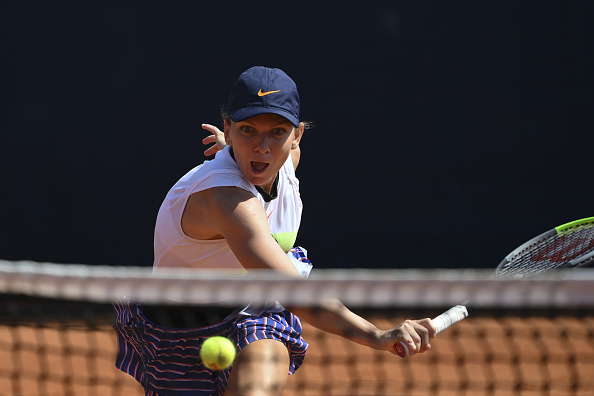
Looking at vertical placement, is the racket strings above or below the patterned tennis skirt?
above

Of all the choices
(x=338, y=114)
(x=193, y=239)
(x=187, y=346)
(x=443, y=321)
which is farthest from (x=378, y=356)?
(x=193, y=239)

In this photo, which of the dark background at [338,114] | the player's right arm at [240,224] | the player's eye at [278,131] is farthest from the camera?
the dark background at [338,114]

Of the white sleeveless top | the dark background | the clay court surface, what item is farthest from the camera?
the dark background

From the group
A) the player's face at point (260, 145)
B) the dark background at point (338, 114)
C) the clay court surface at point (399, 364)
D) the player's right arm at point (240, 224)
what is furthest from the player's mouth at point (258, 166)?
the dark background at point (338, 114)

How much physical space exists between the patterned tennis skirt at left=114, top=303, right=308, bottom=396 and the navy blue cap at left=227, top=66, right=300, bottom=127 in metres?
0.57

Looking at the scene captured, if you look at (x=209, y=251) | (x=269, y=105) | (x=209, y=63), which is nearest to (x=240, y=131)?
(x=269, y=105)

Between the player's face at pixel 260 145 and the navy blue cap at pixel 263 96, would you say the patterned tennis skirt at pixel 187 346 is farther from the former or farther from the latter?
the navy blue cap at pixel 263 96

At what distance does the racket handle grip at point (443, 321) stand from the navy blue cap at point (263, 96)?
0.69 metres

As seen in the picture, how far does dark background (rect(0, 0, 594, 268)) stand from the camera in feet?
17.7

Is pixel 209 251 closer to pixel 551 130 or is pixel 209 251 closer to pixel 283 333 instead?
pixel 283 333

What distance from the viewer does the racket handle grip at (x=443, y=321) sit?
1.99 meters

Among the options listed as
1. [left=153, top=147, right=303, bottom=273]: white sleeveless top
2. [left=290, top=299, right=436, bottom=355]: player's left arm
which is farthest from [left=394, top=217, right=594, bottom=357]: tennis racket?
[left=153, top=147, right=303, bottom=273]: white sleeveless top

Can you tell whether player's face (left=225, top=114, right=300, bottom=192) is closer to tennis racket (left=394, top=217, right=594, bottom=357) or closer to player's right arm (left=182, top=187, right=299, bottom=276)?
player's right arm (left=182, top=187, right=299, bottom=276)

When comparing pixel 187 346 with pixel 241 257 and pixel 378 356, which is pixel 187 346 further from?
pixel 378 356
